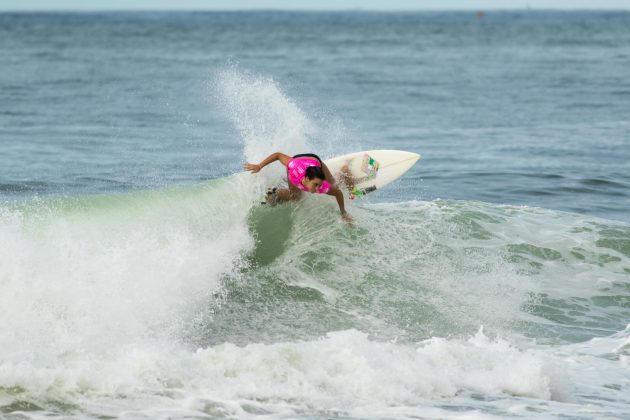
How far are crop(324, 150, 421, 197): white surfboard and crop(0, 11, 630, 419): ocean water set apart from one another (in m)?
0.37

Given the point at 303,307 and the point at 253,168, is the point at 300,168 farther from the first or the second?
the point at 303,307

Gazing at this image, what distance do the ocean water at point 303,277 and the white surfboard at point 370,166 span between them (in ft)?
1.21

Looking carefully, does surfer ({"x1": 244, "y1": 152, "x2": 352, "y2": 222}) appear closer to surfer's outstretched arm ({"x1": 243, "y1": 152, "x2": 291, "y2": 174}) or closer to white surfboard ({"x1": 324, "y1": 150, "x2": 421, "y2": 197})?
surfer's outstretched arm ({"x1": 243, "y1": 152, "x2": 291, "y2": 174})

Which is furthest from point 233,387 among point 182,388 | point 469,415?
point 469,415

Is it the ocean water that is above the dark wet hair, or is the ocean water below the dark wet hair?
below

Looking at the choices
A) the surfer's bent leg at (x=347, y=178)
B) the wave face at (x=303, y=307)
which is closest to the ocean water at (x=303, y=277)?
the wave face at (x=303, y=307)

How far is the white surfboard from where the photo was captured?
11.7 metres

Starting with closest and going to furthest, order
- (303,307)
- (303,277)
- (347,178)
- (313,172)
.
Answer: (303,307) < (313,172) < (303,277) < (347,178)

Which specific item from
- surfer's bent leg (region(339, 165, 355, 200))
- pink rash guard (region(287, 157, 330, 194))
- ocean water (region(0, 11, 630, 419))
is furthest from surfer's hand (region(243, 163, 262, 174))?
surfer's bent leg (region(339, 165, 355, 200))

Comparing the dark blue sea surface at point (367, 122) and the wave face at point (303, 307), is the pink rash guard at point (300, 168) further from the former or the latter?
the dark blue sea surface at point (367, 122)

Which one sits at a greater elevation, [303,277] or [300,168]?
[300,168]

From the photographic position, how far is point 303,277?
10.5 meters

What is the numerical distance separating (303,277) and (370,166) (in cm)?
209

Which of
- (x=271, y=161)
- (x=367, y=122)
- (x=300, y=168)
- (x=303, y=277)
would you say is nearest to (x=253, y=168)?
(x=271, y=161)
